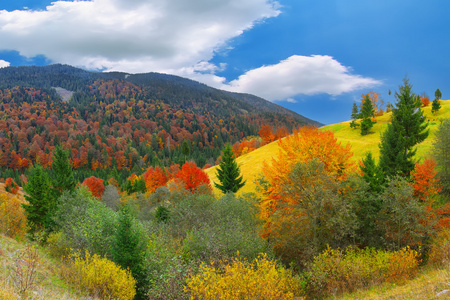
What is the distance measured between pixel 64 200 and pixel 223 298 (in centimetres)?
3703

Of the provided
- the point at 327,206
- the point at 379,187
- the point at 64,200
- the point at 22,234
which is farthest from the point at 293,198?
the point at 22,234

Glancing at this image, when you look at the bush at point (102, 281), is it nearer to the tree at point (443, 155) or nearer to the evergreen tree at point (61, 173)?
the evergreen tree at point (61, 173)

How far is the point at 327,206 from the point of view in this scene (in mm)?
28656

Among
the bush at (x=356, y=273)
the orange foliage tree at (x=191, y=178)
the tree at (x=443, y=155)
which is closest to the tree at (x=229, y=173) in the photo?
the orange foliage tree at (x=191, y=178)

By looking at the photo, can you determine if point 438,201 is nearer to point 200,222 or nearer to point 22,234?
point 200,222

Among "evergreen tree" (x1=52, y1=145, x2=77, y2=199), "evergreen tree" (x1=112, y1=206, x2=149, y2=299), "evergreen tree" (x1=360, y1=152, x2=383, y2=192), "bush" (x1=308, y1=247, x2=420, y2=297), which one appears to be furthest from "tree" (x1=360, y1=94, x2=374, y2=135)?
Answer: "evergreen tree" (x1=52, y1=145, x2=77, y2=199)

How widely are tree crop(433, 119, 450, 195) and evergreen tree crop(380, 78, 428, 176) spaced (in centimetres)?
266

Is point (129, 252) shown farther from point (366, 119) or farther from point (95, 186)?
point (95, 186)

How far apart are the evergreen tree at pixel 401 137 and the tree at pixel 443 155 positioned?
266 cm

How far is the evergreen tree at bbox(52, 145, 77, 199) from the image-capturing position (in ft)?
146

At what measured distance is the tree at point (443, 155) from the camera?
3766cm

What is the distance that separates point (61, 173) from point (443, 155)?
61922 mm

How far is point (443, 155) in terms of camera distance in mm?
39344

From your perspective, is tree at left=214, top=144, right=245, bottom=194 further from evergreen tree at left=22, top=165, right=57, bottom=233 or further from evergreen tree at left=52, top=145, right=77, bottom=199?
evergreen tree at left=22, top=165, right=57, bottom=233
